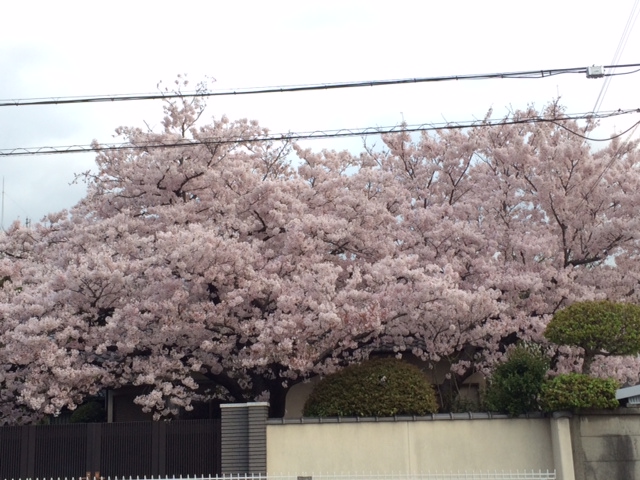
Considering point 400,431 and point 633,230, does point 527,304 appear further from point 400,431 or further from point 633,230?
point 400,431

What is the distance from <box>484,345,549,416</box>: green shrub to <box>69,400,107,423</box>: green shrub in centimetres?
1478

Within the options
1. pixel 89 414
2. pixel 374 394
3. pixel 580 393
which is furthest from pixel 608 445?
pixel 89 414

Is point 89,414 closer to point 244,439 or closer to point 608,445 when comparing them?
point 244,439

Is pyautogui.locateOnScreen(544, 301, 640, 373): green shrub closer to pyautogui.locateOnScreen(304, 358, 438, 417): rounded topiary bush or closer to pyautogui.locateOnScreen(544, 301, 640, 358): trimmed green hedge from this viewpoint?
pyautogui.locateOnScreen(544, 301, 640, 358): trimmed green hedge

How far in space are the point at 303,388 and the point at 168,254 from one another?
6.81 meters

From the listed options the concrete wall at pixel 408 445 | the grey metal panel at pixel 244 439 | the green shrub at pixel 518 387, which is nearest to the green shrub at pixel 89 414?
the grey metal panel at pixel 244 439

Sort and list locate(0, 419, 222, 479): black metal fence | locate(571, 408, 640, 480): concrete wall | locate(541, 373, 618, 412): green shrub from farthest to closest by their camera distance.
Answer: locate(0, 419, 222, 479): black metal fence < locate(541, 373, 618, 412): green shrub < locate(571, 408, 640, 480): concrete wall

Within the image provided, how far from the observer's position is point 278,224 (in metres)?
21.2

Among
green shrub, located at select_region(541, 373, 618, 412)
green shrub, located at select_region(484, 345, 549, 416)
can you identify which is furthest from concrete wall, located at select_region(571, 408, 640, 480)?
green shrub, located at select_region(484, 345, 549, 416)

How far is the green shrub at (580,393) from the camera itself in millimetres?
14062

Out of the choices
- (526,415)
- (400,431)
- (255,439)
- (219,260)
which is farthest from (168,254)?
(526,415)

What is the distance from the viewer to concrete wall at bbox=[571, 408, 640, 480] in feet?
45.7

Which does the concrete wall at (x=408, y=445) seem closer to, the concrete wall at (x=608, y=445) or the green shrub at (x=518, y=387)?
the green shrub at (x=518, y=387)

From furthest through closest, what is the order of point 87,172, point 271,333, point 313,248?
point 87,172 < point 313,248 < point 271,333
